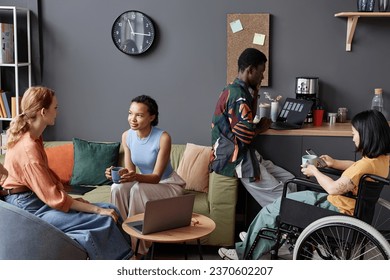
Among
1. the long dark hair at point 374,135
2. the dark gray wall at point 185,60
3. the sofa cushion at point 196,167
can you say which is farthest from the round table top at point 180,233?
the dark gray wall at point 185,60

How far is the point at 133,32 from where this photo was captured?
4.98 m

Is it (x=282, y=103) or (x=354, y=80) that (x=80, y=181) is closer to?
(x=282, y=103)

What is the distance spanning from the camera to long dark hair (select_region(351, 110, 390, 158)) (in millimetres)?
3176

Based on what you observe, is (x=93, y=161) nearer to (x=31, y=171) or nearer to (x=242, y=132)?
(x=242, y=132)

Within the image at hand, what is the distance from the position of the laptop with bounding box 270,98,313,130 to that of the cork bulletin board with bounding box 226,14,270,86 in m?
0.27

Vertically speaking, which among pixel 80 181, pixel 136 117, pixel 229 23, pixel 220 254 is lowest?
pixel 220 254

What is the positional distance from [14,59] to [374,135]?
296cm

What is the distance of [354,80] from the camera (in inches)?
194

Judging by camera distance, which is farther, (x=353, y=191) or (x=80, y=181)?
(x=80, y=181)

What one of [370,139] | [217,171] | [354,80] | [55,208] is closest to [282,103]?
[354,80]

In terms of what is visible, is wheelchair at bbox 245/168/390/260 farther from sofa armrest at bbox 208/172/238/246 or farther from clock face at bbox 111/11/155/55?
clock face at bbox 111/11/155/55

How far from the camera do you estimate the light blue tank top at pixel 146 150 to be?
397 cm

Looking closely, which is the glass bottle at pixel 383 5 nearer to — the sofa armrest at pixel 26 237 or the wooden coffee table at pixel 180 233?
the wooden coffee table at pixel 180 233
